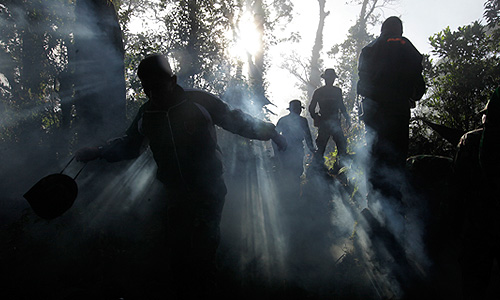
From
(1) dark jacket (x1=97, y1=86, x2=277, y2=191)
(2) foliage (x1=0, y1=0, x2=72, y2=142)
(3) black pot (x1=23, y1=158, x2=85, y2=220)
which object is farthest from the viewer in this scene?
(2) foliage (x1=0, y1=0, x2=72, y2=142)

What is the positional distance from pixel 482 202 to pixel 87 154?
3.41 m

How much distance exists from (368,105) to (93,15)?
5.29 meters

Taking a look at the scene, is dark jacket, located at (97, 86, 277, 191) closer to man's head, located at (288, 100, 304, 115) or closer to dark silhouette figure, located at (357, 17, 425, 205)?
dark silhouette figure, located at (357, 17, 425, 205)

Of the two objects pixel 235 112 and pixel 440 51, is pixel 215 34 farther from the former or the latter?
pixel 235 112

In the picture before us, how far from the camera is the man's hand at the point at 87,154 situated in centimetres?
242

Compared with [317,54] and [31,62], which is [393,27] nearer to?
[31,62]

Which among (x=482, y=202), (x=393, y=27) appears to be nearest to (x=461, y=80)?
(x=393, y=27)

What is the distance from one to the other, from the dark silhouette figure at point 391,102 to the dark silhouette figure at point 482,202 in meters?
0.65

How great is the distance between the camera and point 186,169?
85.4 inches

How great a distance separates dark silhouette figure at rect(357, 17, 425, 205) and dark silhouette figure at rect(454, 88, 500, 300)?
0.65 metres

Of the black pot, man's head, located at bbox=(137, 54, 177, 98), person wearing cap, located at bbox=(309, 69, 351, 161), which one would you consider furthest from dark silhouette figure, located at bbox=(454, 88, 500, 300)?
person wearing cap, located at bbox=(309, 69, 351, 161)

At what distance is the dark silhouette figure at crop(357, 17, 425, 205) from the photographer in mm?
2879

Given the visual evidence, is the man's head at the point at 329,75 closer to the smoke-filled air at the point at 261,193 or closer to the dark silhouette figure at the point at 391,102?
the smoke-filled air at the point at 261,193

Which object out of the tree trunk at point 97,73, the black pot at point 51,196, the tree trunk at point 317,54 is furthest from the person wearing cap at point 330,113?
the tree trunk at point 317,54
